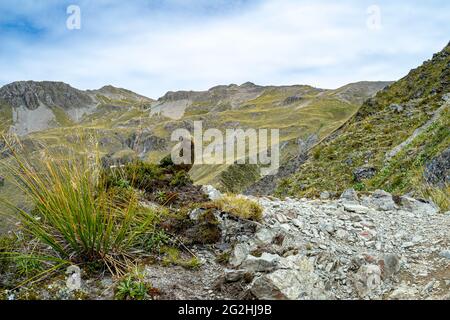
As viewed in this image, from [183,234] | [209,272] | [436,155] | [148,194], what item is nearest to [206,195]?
[148,194]

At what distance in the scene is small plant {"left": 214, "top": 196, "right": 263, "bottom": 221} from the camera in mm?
7590

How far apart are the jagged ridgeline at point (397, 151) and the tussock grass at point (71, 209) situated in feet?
29.5

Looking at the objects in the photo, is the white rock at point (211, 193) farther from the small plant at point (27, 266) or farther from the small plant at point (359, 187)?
the small plant at point (359, 187)

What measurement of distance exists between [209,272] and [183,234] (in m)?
1.20

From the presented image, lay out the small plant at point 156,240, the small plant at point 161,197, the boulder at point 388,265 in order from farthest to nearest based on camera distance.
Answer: the small plant at point 161,197
the small plant at point 156,240
the boulder at point 388,265

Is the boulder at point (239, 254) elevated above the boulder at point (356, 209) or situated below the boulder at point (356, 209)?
below

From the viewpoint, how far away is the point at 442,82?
1324 inches

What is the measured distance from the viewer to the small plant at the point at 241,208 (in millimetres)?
7590

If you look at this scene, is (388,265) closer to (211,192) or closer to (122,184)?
(211,192)

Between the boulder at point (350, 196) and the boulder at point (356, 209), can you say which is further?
the boulder at point (350, 196)

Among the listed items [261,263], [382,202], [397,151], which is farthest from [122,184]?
[397,151]

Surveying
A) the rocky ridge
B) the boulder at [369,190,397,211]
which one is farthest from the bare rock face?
the rocky ridge

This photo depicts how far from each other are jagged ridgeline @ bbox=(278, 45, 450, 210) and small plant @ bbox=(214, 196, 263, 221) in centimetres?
618

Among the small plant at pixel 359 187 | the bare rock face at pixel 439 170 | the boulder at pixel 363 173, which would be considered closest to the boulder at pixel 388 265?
the bare rock face at pixel 439 170
